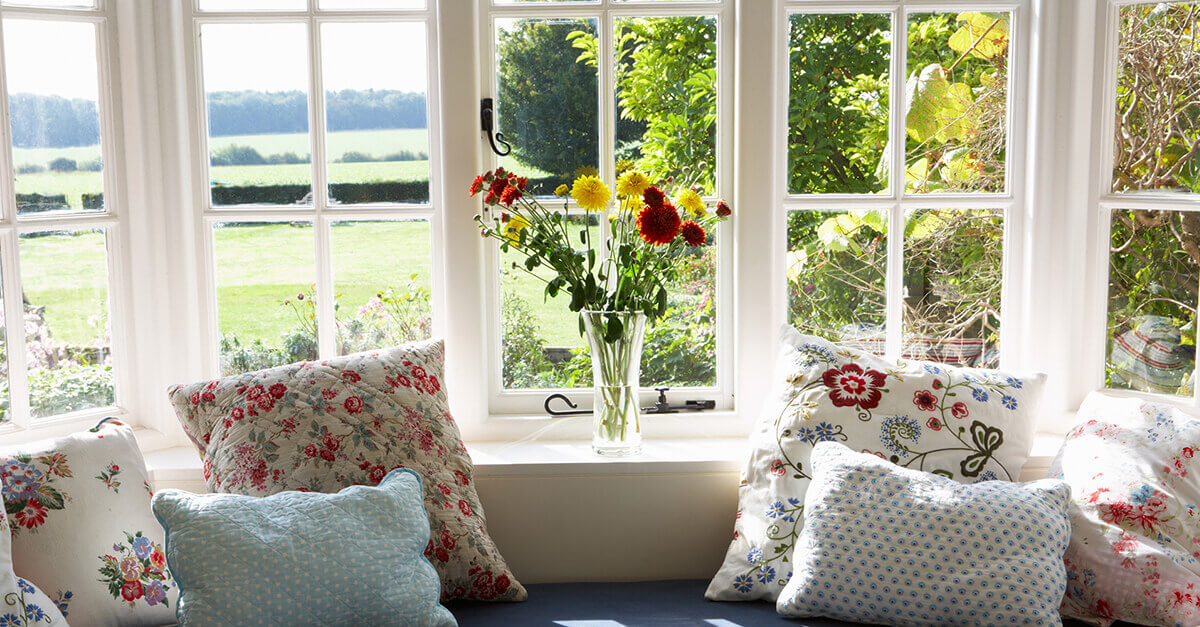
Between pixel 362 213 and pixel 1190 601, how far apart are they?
1970 millimetres

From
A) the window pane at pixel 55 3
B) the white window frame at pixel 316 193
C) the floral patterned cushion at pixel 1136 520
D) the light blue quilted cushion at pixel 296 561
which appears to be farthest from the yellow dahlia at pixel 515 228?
the floral patterned cushion at pixel 1136 520

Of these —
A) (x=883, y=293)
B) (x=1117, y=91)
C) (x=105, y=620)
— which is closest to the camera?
(x=105, y=620)

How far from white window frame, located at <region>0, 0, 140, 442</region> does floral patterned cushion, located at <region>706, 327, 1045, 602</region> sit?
1.55 m

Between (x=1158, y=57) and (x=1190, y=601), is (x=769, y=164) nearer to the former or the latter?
(x=1158, y=57)

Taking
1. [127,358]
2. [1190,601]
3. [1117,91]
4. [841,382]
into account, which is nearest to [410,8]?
[127,358]

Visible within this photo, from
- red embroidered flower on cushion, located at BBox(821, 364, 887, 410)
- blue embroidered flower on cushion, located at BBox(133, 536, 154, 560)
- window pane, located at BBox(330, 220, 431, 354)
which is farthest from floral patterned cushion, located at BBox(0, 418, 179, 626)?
red embroidered flower on cushion, located at BBox(821, 364, 887, 410)

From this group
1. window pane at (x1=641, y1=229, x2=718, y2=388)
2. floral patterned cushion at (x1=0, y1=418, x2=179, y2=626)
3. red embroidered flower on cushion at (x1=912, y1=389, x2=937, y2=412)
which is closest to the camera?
floral patterned cushion at (x1=0, y1=418, x2=179, y2=626)

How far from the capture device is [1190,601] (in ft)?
6.01

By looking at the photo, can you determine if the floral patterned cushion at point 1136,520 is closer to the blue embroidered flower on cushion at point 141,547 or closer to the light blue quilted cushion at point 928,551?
the light blue quilted cushion at point 928,551

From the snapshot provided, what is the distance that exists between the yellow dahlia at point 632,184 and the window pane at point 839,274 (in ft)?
1.48

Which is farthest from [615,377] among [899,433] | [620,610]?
[899,433]

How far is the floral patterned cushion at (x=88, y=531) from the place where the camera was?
1787 mm

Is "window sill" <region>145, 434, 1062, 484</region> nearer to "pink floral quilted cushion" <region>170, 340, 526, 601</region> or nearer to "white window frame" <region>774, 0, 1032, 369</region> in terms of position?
"pink floral quilted cushion" <region>170, 340, 526, 601</region>

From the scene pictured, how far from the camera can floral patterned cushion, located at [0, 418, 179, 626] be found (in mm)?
1787
